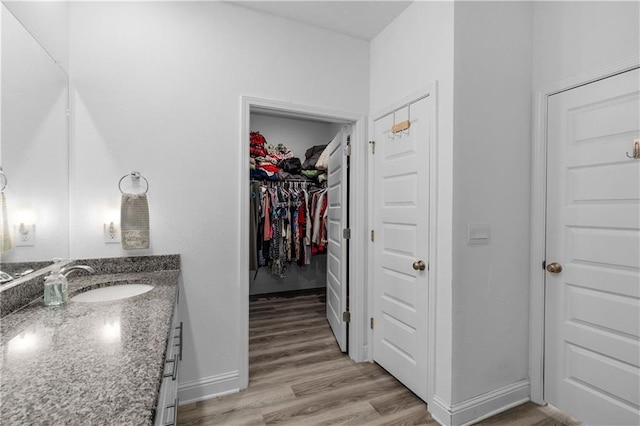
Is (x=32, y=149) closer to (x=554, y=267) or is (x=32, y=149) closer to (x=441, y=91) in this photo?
(x=441, y=91)

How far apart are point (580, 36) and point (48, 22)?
112 inches

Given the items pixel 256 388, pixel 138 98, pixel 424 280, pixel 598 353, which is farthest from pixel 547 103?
pixel 256 388

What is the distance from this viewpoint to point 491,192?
186 cm

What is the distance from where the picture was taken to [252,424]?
1.80m

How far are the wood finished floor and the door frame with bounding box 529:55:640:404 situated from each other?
218mm

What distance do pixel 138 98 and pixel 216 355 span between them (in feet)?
5.65

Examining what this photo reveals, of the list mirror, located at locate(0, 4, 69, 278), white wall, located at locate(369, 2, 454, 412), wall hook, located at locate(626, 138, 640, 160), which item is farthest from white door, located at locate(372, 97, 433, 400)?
mirror, located at locate(0, 4, 69, 278)

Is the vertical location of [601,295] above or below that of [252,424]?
above

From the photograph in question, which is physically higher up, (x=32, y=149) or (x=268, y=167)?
(x=268, y=167)

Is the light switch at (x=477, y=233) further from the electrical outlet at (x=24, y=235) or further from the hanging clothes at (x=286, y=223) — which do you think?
the hanging clothes at (x=286, y=223)

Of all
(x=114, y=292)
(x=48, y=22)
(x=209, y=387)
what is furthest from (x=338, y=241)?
(x=48, y=22)

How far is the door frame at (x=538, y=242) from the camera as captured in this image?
1.92 metres

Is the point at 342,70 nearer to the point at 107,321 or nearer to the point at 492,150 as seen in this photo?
the point at 492,150

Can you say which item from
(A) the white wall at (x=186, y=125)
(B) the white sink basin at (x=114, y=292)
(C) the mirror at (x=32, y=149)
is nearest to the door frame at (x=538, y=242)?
(A) the white wall at (x=186, y=125)
